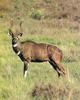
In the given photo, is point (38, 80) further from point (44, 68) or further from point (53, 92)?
point (44, 68)

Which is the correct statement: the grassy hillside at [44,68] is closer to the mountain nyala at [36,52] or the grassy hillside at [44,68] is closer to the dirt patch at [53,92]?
the dirt patch at [53,92]

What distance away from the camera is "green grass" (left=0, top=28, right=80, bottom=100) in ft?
37.2

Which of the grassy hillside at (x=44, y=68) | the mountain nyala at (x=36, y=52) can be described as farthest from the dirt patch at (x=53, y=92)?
the mountain nyala at (x=36, y=52)

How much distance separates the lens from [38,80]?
44.4ft

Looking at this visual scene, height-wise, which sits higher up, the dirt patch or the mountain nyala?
the dirt patch

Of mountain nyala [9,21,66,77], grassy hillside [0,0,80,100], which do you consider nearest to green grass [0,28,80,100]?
grassy hillside [0,0,80,100]

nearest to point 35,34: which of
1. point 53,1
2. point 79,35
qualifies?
point 79,35

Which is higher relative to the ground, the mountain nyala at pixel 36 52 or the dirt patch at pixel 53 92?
the dirt patch at pixel 53 92

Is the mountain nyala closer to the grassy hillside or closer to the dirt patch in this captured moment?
the grassy hillside

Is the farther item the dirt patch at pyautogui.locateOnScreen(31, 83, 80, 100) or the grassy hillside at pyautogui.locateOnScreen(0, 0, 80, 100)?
the grassy hillside at pyautogui.locateOnScreen(0, 0, 80, 100)

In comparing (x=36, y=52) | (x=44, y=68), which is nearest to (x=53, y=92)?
(x=36, y=52)

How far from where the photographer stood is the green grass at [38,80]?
11328 millimetres

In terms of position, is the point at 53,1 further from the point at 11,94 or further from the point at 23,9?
the point at 11,94

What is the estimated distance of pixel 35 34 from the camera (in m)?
29.2
